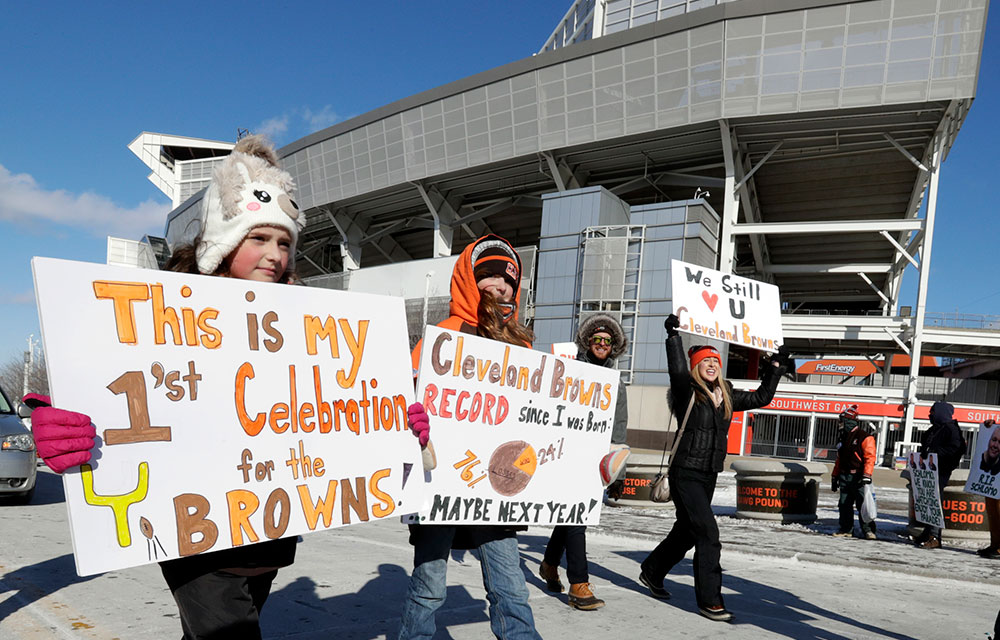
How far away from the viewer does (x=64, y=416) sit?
1.76 m

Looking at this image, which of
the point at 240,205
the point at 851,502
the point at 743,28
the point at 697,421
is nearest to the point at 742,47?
the point at 743,28

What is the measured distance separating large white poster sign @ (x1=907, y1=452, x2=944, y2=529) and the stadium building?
2232 centimetres

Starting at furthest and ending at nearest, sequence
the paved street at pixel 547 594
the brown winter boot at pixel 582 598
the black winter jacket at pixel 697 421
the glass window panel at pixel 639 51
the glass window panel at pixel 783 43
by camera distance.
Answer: the glass window panel at pixel 639 51 < the glass window panel at pixel 783 43 < the black winter jacket at pixel 697 421 < the brown winter boot at pixel 582 598 < the paved street at pixel 547 594

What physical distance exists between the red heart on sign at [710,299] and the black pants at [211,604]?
18.2 ft

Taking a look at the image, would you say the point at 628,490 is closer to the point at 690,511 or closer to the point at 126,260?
the point at 690,511

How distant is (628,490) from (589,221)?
947 inches

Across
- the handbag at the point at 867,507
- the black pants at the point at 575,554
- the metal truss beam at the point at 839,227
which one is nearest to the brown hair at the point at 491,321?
the black pants at the point at 575,554

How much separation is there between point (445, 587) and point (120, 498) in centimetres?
148

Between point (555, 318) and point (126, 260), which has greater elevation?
point (126, 260)

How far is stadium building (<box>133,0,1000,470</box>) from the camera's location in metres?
29.9

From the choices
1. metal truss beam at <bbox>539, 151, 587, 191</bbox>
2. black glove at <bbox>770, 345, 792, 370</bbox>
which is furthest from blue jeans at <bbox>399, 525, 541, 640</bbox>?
metal truss beam at <bbox>539, 151, 587, 191</bbox>

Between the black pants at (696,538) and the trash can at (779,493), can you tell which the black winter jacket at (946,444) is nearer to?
the trash can at (779,493)

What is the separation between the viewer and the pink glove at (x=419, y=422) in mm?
2623

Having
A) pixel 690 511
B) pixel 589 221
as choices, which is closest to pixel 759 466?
pixel 690 511
